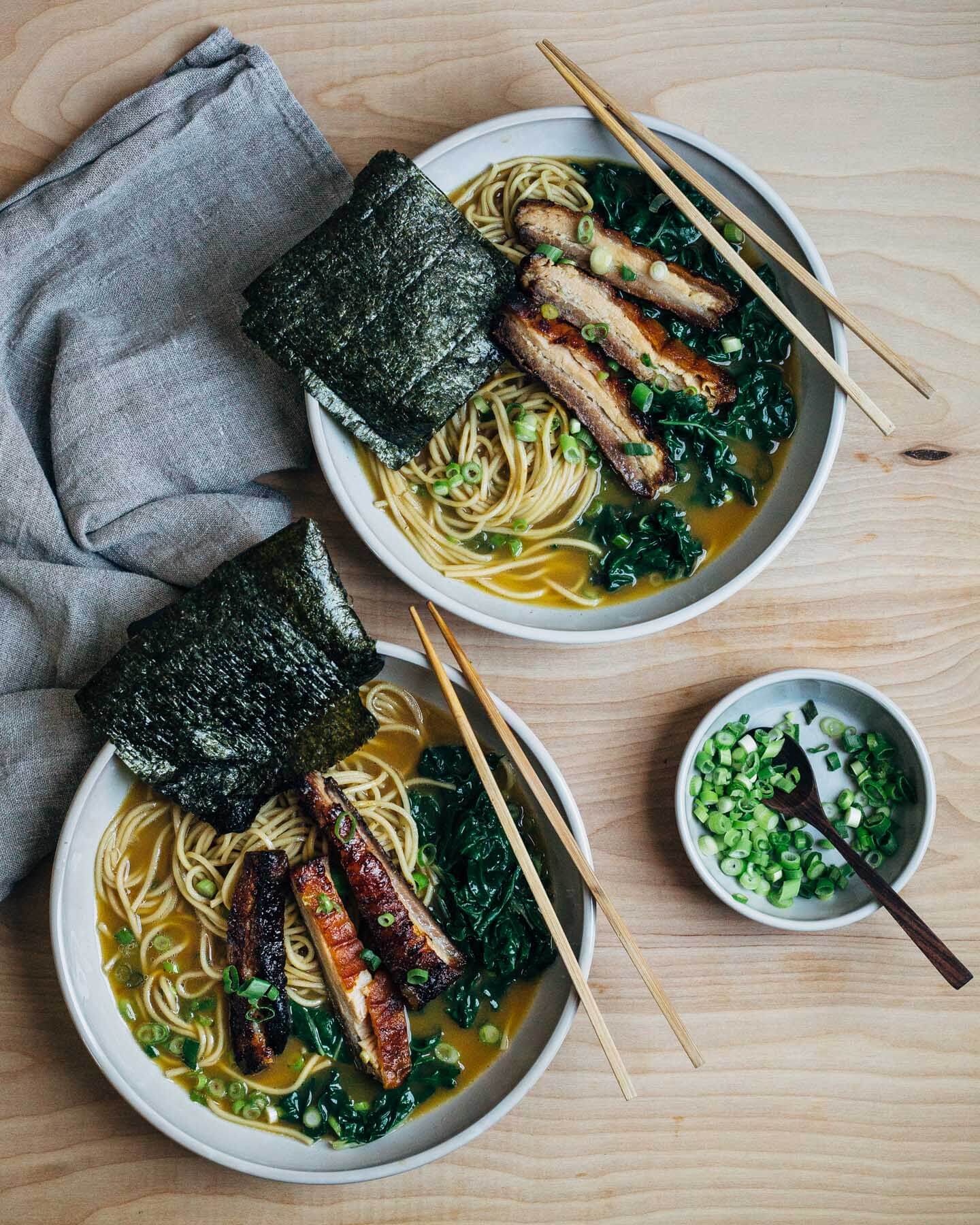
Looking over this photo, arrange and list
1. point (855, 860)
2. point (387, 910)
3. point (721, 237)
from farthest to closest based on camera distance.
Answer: point (855, 860), point (721, 237), point (387, 910)

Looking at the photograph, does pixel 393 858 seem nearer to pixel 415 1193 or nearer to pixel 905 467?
pixel 415 1193

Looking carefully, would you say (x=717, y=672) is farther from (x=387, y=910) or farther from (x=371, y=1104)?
(x=371, y=1104)

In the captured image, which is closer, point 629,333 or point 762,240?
point 762,240

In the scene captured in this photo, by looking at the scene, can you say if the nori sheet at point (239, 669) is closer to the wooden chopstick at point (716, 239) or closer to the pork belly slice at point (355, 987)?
the pork belly slice at point (355, 987)

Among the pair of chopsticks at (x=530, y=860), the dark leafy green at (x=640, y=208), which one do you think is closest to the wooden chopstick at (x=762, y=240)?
the dark leafy green at (x=640, y=208)

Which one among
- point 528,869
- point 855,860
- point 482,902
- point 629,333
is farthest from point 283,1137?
point 629,333

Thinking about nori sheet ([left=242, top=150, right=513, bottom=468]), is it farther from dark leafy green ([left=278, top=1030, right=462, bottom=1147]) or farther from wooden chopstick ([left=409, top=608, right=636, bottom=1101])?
dark leafy green ([left=278, top=1030, right=462, bottom=1147])
